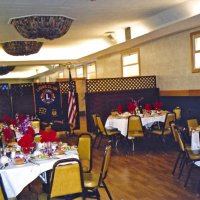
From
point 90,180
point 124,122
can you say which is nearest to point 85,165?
point 90,180

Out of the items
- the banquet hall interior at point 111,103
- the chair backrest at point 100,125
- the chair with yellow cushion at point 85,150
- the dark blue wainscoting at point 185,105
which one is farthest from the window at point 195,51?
the chair with yellow cushion at point 85,150

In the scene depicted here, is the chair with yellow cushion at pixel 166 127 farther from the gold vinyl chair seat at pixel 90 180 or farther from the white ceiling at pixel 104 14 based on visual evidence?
the gold vinyl chair seat at pixel 90 180

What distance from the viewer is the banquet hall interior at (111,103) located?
4.51 meters

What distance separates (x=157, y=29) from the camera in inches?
316

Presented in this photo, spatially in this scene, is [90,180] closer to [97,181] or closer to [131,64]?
[97,181]

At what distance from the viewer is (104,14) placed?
7.06 meters

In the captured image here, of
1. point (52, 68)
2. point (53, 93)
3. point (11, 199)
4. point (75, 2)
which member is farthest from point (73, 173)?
point (52, 68)

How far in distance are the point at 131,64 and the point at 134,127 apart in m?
4.82

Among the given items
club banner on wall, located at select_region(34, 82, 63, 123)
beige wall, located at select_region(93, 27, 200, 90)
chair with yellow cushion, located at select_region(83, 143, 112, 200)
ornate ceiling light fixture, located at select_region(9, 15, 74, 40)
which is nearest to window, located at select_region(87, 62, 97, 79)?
beige wall, located at select_region(93, 27, 200, 90)

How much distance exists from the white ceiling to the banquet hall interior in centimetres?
2

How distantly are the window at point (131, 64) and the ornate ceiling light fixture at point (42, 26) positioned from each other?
5.74 meters

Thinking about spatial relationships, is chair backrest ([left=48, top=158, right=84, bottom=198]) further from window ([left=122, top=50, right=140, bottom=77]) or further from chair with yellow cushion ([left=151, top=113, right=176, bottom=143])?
window ([left=122, top=50, right=140, bottom=77])

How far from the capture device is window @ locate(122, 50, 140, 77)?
1192 cm

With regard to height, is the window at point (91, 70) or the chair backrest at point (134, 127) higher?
the window at point (91, 70)
